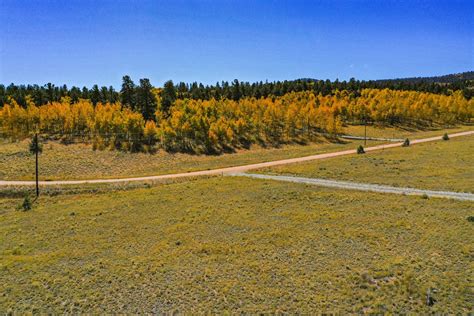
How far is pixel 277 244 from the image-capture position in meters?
26.6

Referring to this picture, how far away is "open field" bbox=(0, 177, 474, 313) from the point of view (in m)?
19.5

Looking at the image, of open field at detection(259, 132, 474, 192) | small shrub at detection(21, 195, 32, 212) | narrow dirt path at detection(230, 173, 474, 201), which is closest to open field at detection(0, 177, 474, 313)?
small shrub at detection(21, 195, 32, 212)

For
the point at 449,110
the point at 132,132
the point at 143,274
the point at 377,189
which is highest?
the point at 449,110

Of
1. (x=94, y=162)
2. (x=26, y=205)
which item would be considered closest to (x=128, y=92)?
(x=94, y=162)

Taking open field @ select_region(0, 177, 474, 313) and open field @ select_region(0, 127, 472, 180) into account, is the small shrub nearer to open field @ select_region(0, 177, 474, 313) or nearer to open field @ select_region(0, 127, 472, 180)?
open field @ select_region(0, 177, 474, 313)

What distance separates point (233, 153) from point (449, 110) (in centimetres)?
9552

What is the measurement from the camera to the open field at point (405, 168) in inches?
1660

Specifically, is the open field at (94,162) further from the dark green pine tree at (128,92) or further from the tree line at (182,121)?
the dark green pine tree at (128,92)

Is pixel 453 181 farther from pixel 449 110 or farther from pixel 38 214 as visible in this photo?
pixel 449 110

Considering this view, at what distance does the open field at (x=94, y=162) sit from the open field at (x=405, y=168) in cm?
1444

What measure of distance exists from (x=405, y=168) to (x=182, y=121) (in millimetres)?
58315

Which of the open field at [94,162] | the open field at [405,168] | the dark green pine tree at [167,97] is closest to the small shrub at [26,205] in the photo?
the open field at [94,162]

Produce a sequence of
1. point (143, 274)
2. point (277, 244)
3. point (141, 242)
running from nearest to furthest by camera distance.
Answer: point (143, 274)
point (277, 244)
point (141, 242)

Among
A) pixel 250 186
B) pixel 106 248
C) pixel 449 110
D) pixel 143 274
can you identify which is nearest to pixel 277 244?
pixel 143 274
